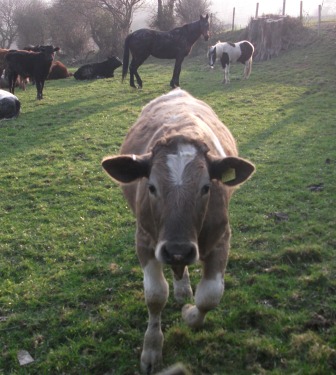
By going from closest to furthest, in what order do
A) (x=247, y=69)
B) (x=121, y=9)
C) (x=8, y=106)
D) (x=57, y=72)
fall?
(x=8, y=106) < (x=247, y=69) < (x=57, y=72) < (x=121, y=9)

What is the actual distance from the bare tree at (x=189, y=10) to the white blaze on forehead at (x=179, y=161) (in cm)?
3876

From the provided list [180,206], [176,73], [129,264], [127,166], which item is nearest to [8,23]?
[176,73]

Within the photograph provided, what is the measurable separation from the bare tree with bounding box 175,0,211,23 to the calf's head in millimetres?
38659

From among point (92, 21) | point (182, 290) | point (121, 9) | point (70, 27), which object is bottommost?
point (182, 290)

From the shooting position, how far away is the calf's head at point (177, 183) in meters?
3.32

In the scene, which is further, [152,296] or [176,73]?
[176,73]

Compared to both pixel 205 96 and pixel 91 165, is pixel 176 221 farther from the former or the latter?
pixel 205 96

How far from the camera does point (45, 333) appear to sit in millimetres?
4660

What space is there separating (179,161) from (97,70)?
73.8 feet

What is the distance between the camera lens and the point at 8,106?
14781 mm

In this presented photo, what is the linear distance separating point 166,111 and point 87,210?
125 inches

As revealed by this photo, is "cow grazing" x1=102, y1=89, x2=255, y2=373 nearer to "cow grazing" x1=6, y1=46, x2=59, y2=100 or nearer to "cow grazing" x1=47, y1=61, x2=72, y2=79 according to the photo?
"cow grazing" x1=6, y1=46, x2=59, y2=100

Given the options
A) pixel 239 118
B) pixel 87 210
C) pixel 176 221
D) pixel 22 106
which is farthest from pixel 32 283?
pixel 22 106

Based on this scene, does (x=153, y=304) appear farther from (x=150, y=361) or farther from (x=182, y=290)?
(x=182, y=290)
